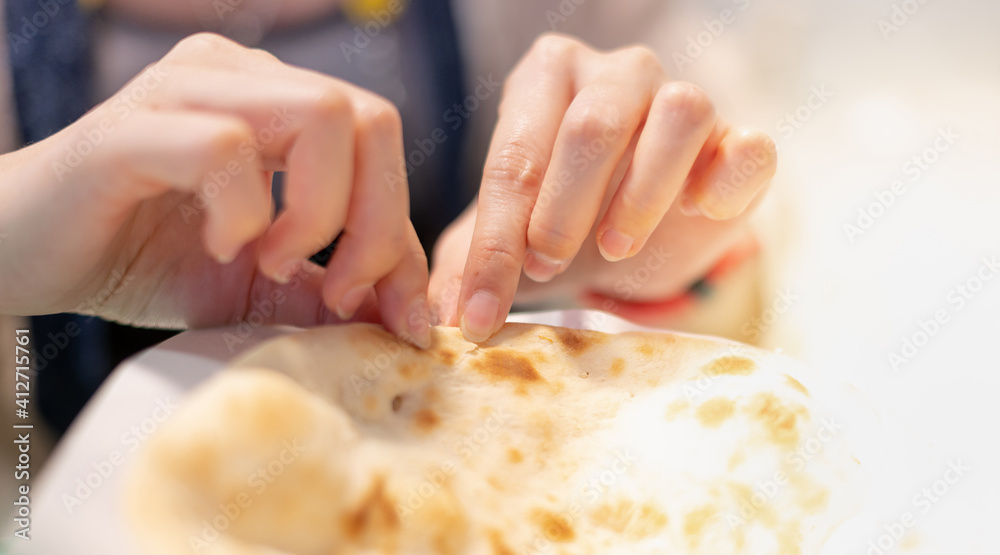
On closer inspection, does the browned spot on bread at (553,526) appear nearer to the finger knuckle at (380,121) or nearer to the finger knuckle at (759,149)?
the finger knuckle at (380,121)

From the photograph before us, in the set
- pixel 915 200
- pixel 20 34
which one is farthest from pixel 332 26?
pixel 915 200

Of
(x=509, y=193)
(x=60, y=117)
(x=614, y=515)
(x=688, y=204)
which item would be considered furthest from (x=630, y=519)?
(x=60, y=117)

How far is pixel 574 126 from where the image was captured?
0.60m

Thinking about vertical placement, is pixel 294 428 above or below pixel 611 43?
below

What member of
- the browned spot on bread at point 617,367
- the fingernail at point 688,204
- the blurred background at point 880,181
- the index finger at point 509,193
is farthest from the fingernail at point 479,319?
the blurred background at point 880,181

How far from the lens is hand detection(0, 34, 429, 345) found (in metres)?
0.39

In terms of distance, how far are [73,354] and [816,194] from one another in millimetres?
1356

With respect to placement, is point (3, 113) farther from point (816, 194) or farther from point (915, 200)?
point (915, 200)

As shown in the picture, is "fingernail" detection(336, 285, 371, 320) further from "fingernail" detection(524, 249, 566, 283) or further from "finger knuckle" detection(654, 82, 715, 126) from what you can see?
"finger knuckle" detection(654, 82, 715, 126)

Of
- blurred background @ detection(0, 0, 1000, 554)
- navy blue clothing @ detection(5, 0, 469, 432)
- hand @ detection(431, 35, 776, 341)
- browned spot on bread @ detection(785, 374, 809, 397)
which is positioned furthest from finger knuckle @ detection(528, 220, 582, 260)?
navy blue clothing @ detection(5, 0, 469, 432)

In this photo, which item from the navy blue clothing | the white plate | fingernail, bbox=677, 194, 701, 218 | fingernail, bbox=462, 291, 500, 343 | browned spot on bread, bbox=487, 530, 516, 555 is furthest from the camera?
the navy blue clothing

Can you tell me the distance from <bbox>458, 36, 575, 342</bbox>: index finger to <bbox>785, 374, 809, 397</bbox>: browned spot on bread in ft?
0.80

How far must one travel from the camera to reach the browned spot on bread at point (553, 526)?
16.8 inches

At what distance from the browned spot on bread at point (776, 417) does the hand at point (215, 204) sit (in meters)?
0.28
